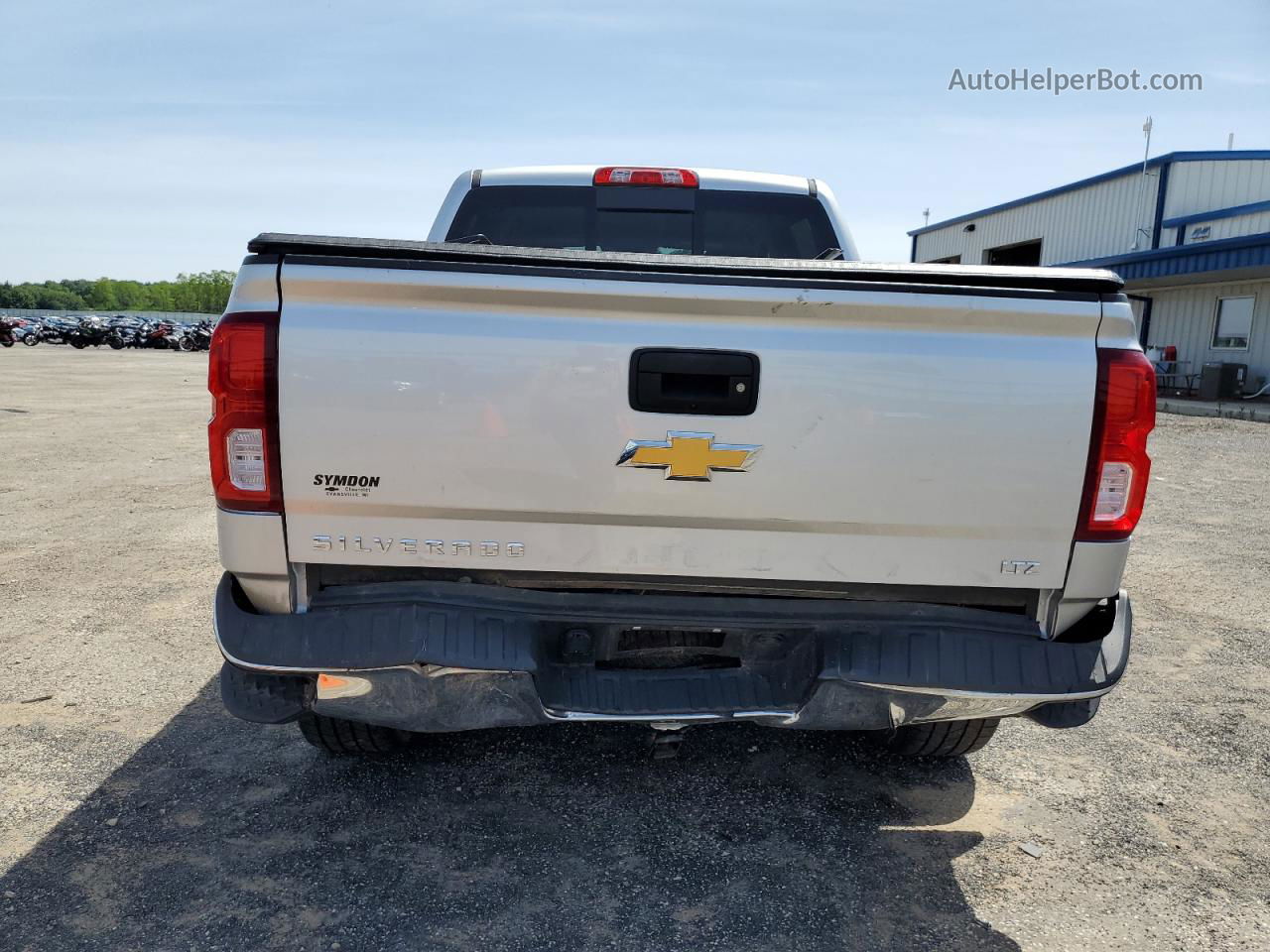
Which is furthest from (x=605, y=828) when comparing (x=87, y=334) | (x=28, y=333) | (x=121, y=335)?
(x=28, y=333)

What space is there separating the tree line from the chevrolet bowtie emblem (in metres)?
161

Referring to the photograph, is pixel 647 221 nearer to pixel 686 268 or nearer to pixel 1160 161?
pixel 686 268

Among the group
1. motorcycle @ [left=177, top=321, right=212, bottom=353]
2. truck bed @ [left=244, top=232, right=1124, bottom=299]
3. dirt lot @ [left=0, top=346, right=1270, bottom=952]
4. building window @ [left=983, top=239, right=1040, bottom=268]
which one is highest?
building window @ [left=983, top=239, right=1040, bottom=268]

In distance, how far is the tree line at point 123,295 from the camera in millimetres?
152250

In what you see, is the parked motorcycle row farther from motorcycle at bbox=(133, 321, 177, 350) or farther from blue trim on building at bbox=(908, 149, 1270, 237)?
blue trim on building at bbox=(908, 149, 1270, 237)

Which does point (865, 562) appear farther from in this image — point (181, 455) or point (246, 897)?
point (181, 455)

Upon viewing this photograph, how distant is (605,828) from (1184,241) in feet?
93.2

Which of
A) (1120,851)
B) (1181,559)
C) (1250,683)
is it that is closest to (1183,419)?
(1181,559)

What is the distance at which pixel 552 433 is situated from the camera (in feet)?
7.49

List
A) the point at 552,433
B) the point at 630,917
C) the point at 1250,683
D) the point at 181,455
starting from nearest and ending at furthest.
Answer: the point at 552,433 < the point at 630,917 < the point at 1250,683 < the point at 181,455

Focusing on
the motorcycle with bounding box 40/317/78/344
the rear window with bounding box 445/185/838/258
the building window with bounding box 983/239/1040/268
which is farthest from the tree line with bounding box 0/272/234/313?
the rear window with bounding box 445/185/838/258

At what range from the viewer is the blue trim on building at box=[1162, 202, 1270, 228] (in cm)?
2222

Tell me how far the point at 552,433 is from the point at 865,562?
94cm

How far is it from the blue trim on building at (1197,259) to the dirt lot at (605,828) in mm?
18948
